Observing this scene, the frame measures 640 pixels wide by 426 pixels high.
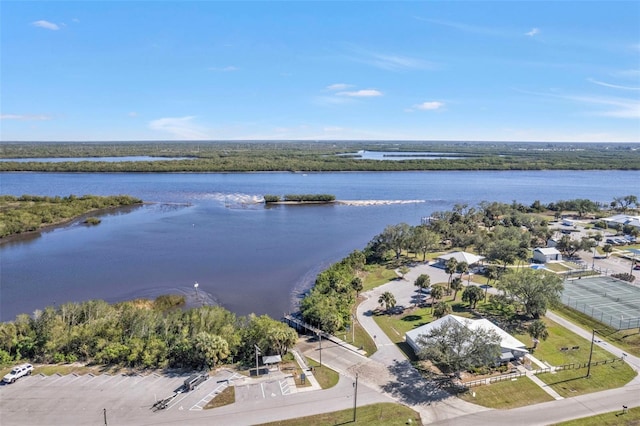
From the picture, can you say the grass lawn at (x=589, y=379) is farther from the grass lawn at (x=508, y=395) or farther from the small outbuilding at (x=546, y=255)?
the small outbuilding at (x=546, y=255)

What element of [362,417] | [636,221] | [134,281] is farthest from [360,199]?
[362,417]

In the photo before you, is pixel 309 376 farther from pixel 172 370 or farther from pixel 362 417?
pixel 172 370

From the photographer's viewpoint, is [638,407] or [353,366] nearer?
[638,407]

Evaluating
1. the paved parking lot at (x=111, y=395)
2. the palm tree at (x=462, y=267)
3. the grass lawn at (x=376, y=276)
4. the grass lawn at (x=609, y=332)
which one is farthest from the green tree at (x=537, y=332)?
the paved parking lot at (x=111, y=395)

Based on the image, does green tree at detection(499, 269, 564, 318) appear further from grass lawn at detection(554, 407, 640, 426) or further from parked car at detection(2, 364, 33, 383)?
parked car at detection(2, 364, 33, 383)

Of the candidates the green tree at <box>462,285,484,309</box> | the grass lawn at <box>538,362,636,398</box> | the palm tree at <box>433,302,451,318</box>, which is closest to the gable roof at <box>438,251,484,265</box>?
the green tree at <box>462,285,484,309</box>
